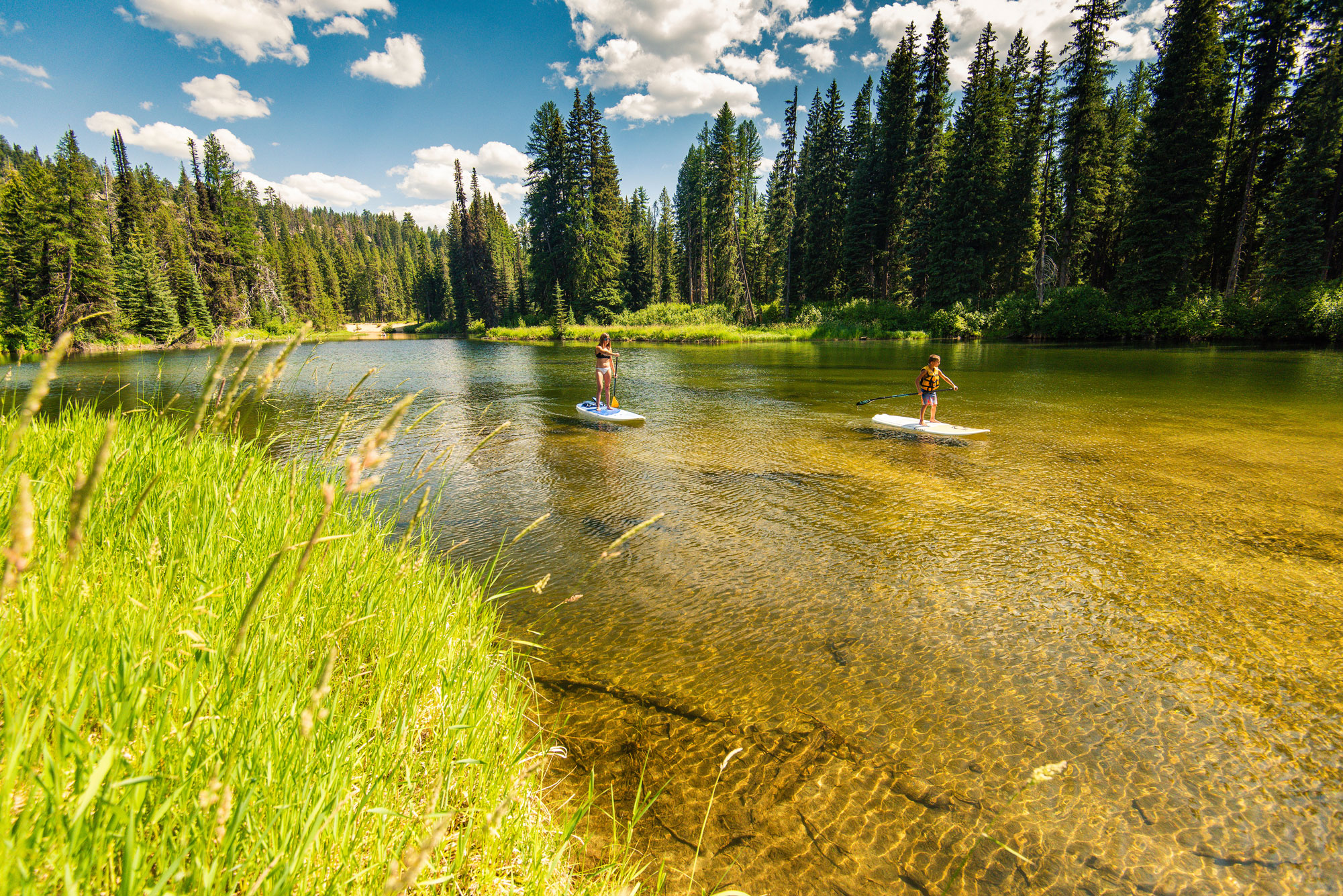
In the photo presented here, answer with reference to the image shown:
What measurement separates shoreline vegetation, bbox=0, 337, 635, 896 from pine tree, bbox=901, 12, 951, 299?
53355 millimetres

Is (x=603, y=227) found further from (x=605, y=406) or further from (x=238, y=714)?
(x=238, y=714)

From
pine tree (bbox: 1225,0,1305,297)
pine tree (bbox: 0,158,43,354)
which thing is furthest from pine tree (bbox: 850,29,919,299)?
pine tree (bbox: 0,158,43,354)

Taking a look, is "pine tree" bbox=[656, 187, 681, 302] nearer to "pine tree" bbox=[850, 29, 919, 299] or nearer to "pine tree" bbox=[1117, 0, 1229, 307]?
"pine tree" bbox=[850, 29, 919, 299]

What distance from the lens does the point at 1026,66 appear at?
46.4 metres

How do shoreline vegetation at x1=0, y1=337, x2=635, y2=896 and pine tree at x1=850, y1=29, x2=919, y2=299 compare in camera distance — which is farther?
pine tree at x1=850, y1=29, x2=919, y2=299

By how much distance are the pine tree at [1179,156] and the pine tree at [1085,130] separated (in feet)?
11.9

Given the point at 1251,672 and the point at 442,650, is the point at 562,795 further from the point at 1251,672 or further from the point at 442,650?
the point at 1251,672

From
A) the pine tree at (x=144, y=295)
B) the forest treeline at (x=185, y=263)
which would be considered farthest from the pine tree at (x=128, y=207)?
the pine tree at (x=144, y=295)

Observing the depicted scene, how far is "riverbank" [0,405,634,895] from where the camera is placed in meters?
1.30

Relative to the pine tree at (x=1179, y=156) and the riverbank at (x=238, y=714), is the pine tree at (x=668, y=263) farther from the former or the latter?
the riverbank at (x=238, y=714)

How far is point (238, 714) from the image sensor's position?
181 cm

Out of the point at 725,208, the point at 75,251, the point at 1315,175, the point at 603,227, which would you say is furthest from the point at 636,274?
the point at 1315,175

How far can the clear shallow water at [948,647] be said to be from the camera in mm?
3207

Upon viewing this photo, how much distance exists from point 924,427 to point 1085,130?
42.5 metres
